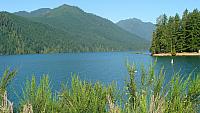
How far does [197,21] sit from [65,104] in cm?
10194

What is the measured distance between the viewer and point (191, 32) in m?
105

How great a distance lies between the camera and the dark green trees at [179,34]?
104m

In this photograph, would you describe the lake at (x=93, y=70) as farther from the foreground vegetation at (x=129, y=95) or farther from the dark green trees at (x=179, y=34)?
→ the dark green trees at (x=179, y=34)

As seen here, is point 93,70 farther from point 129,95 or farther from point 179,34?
point 129,95

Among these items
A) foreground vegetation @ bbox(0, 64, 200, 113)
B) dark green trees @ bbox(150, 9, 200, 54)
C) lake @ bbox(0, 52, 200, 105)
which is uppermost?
dark green trees @ bbox(150, 9, 200, 54)

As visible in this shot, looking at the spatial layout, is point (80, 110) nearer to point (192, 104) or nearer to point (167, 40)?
point (192, 104)

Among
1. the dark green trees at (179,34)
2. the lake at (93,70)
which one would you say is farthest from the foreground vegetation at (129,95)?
the dark green trees at (179,34)

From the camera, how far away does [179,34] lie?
354ft

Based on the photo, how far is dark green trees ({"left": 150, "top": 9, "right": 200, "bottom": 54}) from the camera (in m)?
104

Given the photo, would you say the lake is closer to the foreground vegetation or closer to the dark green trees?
the foreground vegetation

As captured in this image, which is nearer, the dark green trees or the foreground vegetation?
the foreground vegetation

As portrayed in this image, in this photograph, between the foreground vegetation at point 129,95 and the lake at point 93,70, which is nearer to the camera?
the foreground vegetation at point 129,95

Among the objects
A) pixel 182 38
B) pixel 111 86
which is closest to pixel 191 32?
pixel 182 38

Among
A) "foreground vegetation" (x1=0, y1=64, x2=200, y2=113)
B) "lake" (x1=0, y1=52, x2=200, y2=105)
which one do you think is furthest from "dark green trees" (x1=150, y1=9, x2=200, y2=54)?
"foreground vegetation" (x1=0, y1=64, x2=200, y2=113)
